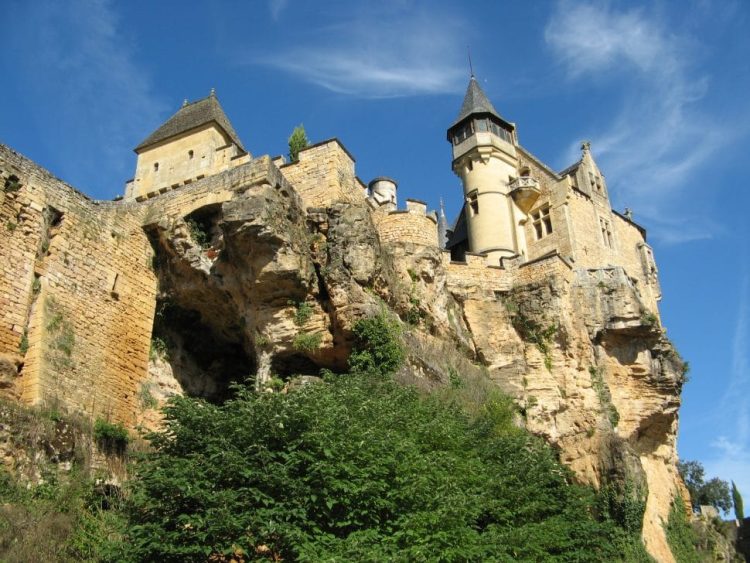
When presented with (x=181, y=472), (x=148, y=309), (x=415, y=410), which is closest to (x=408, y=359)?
(x=415, y=410)

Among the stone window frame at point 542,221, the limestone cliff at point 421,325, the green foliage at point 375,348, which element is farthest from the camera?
the stone window frame at point 542,221

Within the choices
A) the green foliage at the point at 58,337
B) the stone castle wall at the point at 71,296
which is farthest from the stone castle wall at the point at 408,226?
the green foliage at the point at 58,337

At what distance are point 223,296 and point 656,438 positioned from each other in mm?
15453

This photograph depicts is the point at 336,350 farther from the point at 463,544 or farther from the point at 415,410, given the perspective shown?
the point at 463,544

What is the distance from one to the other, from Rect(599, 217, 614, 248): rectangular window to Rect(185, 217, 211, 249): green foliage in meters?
17.6

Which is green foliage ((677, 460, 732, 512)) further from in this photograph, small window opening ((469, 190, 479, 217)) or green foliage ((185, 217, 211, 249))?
green foliage ((185, 217, 211, 249))

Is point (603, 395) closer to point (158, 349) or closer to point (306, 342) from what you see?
point (306, 342)

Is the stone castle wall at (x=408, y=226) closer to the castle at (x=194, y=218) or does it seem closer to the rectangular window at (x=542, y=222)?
the castle at (x=194, y=218)

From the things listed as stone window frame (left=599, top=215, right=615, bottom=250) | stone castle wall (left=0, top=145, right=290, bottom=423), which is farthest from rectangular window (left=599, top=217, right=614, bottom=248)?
stone castle wall (left=0, top=145, right=290, bottom=423)

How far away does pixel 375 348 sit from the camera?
1708 centimetres

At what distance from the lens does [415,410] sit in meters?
15.1

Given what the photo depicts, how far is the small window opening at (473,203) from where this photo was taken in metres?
29.9

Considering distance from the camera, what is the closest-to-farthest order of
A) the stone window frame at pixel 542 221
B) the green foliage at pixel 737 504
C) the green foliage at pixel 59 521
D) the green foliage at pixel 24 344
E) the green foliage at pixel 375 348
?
the green foliage at pixel 59 521 < the green foliage at pixel 24 344 < the green foliage at pixel 375 348 < the stone window frame at pixel 542 221 < the green foliage at pixel 737 504

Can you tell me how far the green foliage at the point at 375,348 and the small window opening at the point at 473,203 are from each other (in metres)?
13.5
